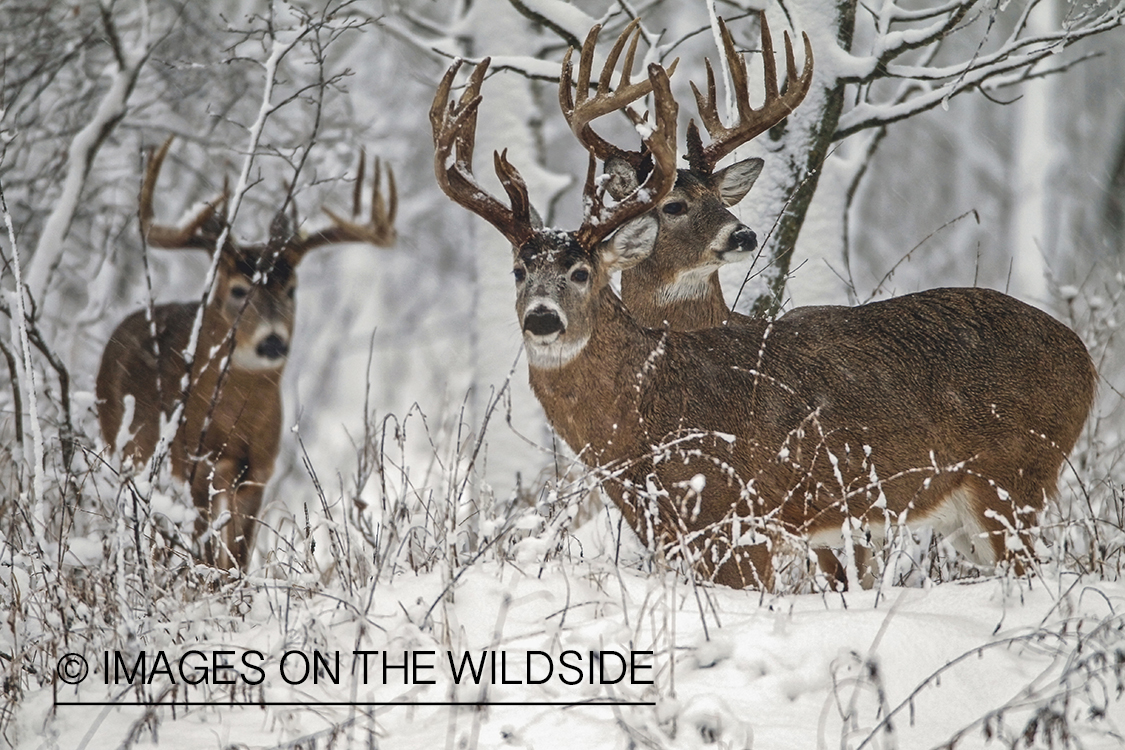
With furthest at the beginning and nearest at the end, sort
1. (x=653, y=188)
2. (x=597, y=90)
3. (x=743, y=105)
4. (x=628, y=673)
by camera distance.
A: (x=743, y=105), (x=597, y=90), (x=653, y=188), (x=628, y=673)

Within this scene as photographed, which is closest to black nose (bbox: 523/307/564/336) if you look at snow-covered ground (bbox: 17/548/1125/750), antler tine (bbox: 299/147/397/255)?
snow-covered ground (bbox: 17/548/1125/750)

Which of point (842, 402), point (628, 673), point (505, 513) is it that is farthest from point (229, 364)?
point (628, 673)

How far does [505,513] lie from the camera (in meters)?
4.22

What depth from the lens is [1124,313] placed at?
891 cm

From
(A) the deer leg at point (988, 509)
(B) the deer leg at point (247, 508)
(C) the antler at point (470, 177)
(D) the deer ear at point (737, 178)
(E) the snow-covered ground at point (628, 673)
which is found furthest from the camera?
(B) the deer leg at point (247, 508)

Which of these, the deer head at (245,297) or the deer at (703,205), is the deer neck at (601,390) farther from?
the deer head at (245,297)

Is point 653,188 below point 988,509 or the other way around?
the other way around

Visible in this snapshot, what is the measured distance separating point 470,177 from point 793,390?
153cm

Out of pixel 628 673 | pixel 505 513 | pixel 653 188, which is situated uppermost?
pixel 653 188

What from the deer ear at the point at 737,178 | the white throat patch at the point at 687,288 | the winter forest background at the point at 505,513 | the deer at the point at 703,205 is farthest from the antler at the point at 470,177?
the deer ear at the point at 737,178

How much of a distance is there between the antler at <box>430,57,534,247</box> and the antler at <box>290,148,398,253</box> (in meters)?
2.62

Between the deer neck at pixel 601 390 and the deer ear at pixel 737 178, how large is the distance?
4.90 ft

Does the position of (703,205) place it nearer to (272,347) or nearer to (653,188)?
(653,188)

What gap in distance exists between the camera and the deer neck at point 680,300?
18.9 feet
